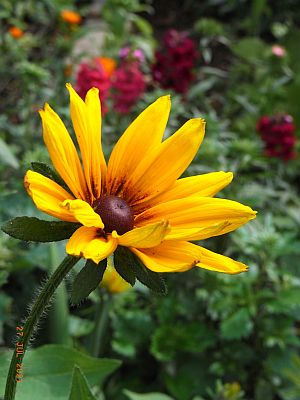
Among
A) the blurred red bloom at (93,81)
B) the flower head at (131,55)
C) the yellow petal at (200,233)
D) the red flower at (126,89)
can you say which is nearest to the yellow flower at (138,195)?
the yellow petal at (200,233)

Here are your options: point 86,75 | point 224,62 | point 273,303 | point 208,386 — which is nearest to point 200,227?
point 273,303

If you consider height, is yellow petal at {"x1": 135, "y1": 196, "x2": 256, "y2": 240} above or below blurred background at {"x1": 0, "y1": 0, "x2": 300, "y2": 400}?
above

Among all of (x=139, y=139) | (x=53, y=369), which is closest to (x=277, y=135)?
(x=53, y=369)

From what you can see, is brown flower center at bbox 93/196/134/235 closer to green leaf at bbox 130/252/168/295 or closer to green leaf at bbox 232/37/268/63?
green leaf at bbox 130/252/168/295

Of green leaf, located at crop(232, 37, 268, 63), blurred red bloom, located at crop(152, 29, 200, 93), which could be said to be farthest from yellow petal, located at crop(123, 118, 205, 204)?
green leaf, located at crop(232, 37, 268, 63)

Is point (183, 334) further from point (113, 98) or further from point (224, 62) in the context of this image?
point (224, 62)

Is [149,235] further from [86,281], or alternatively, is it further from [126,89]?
[126,89]
